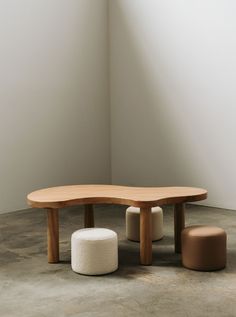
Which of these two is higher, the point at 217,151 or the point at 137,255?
the point at 217,151

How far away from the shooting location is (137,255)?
3.59 m

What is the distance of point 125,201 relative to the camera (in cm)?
333

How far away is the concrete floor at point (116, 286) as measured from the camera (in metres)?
2.58

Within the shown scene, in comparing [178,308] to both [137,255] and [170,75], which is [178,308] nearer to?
[137,255]

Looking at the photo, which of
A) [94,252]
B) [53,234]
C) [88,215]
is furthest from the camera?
[88,215]

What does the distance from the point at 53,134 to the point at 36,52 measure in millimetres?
891

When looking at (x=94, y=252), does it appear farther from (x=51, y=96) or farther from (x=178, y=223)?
(x=51, y=96)

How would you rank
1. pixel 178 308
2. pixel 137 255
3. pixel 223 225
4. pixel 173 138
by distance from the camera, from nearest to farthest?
pixel 178 308, pixel 137 255, pixel 223 225, pixel 173 138

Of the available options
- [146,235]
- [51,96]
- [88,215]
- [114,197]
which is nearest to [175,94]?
[51,96]

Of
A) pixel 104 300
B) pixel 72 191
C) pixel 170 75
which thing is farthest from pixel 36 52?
pixel 104 300

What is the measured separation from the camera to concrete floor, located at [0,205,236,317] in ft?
8.48

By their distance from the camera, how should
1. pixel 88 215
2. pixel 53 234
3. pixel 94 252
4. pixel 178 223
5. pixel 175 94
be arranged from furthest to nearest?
1. pixel 175 94
2. pixel 88 215
3. pixel 178 223
4. pixel 53 234
5. pixel 94 252

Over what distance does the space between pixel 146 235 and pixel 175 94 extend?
8.33ft

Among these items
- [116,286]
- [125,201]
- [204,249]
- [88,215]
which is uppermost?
[125,201]
